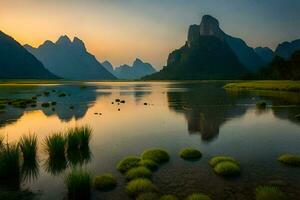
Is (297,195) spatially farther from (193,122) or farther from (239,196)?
(193,122)

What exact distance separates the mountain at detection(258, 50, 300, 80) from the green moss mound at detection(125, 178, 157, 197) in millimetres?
132122

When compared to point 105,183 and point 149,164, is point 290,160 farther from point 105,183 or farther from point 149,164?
point 105,183

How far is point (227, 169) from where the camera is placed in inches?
853

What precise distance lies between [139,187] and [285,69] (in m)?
149

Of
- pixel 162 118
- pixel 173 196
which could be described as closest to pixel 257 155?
pixel 173 196

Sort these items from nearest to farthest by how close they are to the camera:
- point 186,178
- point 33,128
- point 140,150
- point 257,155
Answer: point 186,178, point 257,155, point 140,150, point 33,128

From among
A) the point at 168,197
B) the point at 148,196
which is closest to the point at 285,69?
the point at 168,197

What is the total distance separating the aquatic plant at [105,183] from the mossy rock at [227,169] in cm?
773

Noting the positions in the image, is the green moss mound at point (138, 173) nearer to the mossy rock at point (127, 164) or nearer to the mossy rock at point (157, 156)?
the mossy rock at point (127, 164)

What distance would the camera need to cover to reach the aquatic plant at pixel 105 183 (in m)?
19.1

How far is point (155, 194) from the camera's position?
55.8 ft

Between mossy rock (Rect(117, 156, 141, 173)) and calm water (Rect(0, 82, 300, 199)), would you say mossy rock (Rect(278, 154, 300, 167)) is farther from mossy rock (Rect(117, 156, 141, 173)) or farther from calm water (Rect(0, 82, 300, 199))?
mossy rock (Rect(117, 156, 141, 173))

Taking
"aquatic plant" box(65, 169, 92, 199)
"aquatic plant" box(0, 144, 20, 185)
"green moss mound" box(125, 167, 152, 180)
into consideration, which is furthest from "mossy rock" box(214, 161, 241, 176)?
"aquatic plant" box(0, 144, 20, 185)

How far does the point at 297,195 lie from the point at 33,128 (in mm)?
35298
